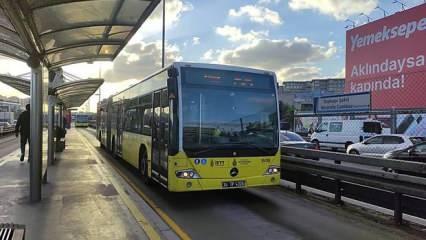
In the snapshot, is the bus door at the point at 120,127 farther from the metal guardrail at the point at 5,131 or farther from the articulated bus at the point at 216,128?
the metal guardrail at the point at 5,131

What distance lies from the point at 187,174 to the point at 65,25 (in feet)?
11.9

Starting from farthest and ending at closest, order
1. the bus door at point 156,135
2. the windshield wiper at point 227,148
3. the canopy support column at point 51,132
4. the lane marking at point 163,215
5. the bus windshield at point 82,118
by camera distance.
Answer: the bus windshield at point 82,118 < the canopy support column at point 51,132 < the bus door at point 156,135 < the windshield wiper at point 227,148 < the lane marking at point 163,215

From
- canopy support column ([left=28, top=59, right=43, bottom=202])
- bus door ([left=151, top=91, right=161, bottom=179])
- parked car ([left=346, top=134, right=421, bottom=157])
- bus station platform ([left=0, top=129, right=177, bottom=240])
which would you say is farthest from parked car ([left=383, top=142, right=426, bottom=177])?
canopy support column ([left=28, top=59, right=43, bottom=202])

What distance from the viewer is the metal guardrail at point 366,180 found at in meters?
7.76

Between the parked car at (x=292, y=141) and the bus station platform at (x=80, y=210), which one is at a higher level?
the parked car at (x=292, y=141)

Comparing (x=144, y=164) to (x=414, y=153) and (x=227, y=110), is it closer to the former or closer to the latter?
(x=227, y=110)

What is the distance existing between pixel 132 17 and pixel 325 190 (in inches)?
207

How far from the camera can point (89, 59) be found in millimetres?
13148

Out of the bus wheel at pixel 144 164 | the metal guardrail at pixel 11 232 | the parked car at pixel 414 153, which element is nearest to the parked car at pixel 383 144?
the parked car at pixel 414 153

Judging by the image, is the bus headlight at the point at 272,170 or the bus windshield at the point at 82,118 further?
the bus windshield at the point at 82,118

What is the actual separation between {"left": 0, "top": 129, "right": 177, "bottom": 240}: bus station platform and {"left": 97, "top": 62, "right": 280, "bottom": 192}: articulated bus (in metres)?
1.12

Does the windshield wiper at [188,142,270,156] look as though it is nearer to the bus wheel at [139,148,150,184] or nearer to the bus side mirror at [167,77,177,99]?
the bus side mirror at [167,77,177,99]

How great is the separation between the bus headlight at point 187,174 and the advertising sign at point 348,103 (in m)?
24.9

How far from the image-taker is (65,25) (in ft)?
30.1
